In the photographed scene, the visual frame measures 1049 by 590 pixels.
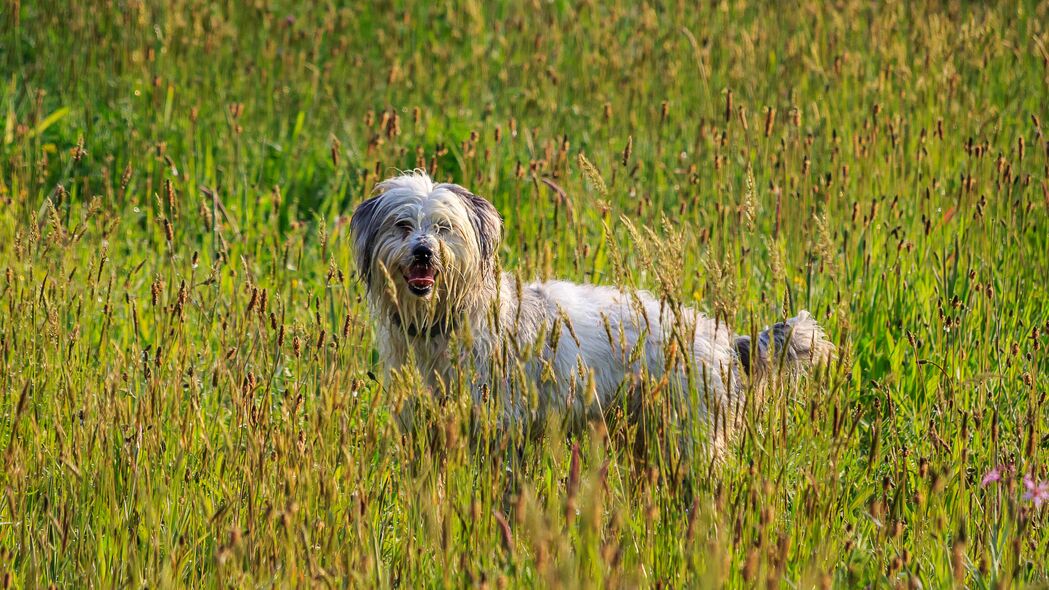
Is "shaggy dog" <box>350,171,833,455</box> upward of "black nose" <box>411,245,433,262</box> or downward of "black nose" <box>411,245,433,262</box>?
downward

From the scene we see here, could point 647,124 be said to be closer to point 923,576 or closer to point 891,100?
point 891,100

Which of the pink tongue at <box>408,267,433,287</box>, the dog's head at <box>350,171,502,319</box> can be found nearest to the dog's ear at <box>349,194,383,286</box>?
the dog's head at <box>350,171,502,319</box>

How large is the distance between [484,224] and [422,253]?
38 centimetres

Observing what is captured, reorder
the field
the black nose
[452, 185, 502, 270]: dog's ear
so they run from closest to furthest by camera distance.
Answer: the field
the black nose
[452, 185, 502, 270]: dog's ear

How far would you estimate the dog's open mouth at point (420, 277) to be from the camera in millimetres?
3760

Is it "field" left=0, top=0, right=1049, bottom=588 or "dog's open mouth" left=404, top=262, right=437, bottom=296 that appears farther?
"dog's open mouth" left=404, top=262, right=437, bottom=296

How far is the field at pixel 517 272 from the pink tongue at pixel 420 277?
226 mm

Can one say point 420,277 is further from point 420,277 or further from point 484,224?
point 484,224

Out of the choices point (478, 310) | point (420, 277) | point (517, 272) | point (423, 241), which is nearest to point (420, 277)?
point (420, 277)

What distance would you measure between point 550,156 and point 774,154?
116cm

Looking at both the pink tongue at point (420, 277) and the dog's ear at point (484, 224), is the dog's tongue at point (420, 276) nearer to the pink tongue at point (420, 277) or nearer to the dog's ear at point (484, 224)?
the pink tongue at point (420, 277)

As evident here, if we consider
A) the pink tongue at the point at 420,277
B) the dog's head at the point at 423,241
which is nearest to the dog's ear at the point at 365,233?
the dog's head at the point at 423,241

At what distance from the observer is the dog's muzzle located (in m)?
3.75

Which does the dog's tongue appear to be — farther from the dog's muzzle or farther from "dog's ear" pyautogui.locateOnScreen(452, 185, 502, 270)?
"dog's ear" pyautogui.locateOnScreen(452, 185, 502, 270)
